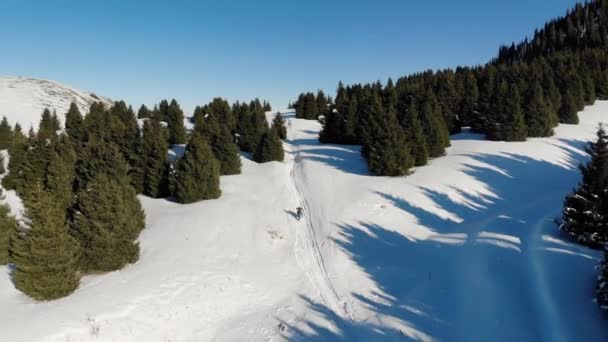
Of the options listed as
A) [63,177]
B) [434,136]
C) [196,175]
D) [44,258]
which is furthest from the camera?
[434,136]

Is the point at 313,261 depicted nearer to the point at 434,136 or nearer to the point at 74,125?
the point at 434,136

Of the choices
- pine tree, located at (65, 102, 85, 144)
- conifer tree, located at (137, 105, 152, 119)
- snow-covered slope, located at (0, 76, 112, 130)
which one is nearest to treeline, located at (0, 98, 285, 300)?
pine tree, located at (65, 102, 85, 144)

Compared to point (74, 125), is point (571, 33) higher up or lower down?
higher up

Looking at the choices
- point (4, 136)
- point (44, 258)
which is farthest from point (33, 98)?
point (44, 258)

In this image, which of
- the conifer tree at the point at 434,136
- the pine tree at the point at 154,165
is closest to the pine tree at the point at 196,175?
the pine tree at the point at 154,165

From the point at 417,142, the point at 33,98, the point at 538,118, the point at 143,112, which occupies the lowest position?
the point at 417,142

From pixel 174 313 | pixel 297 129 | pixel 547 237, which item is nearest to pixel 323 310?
pixel 174 313

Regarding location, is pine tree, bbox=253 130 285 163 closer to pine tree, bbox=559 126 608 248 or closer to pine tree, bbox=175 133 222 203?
pine tree, bbox=175 133 222 203
